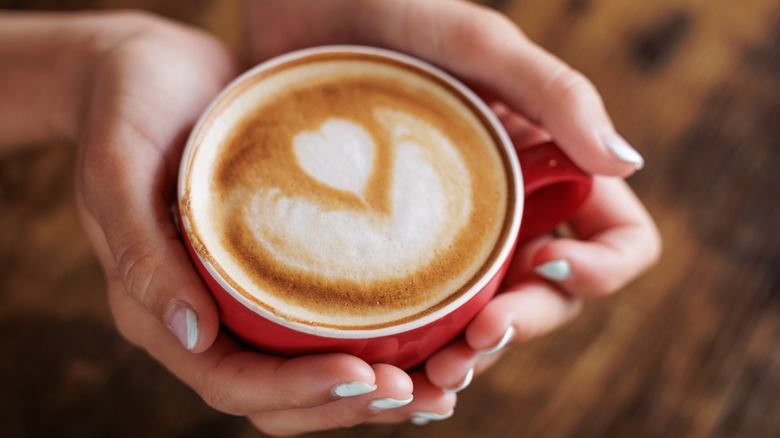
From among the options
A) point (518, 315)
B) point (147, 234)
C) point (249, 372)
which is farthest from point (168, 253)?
point (518, 315)

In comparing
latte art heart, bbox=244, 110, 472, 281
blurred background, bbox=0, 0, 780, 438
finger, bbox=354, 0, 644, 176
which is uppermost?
finger, bbox=354, 0, 644, 176

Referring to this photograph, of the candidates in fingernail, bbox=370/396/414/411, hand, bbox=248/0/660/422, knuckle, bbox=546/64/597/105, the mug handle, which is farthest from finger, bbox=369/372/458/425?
knuckle, bbox=546/64/597/105

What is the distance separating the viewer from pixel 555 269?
2.95 feet

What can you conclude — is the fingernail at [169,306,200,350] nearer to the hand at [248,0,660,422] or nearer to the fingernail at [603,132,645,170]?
the hand at [248,0,660,422]

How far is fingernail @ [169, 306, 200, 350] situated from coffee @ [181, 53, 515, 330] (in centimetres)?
6

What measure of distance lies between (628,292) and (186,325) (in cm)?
70

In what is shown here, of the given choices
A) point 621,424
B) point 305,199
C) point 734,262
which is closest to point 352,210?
point 305,199

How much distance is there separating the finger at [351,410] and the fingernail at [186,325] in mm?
156

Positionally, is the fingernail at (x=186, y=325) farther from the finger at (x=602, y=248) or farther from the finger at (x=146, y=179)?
the finger at (x=602, y=248)

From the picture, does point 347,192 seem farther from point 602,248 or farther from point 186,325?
point 602,248

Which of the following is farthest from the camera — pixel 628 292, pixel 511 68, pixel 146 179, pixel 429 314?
pixel 628 292

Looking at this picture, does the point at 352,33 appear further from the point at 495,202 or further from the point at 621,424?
the point at 621,424

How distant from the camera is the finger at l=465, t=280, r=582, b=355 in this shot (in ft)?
2.63

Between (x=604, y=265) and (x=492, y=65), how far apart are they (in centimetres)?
27
